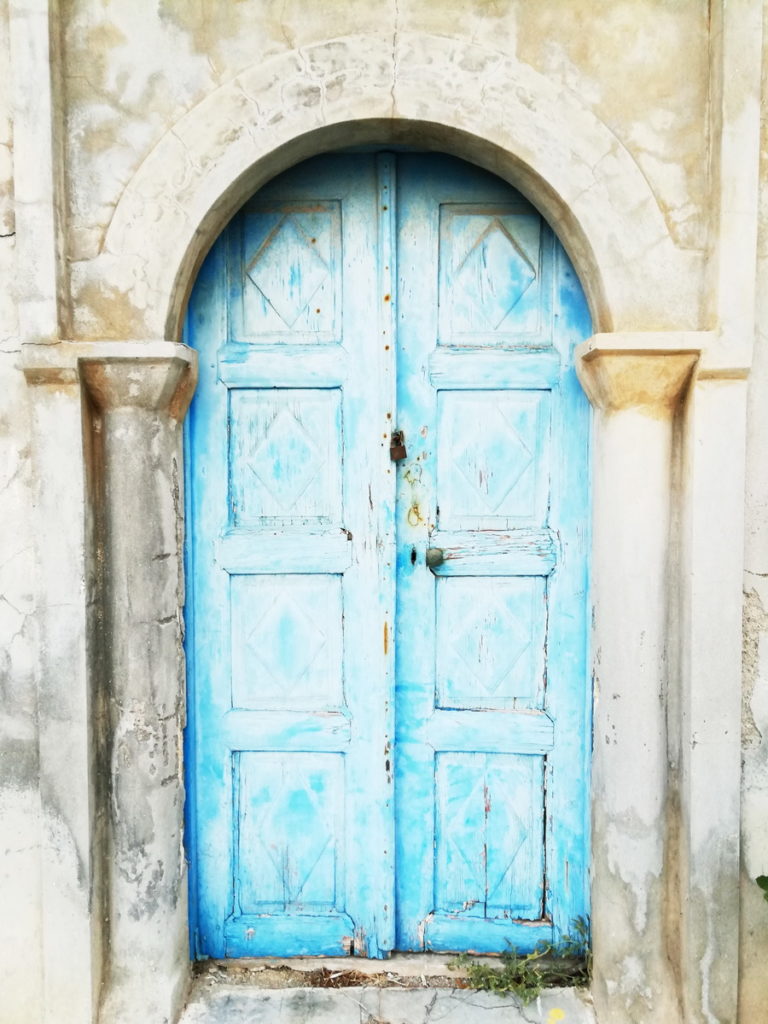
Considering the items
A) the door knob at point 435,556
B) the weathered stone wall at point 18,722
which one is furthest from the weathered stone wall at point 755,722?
the weathered stone wall at point 18,722

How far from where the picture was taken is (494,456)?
238 centimetres

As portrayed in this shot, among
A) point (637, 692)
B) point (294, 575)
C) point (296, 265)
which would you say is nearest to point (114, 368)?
point (296, 265)

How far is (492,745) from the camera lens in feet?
7.92

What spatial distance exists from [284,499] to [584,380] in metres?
0.99

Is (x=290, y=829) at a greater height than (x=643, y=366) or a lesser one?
lesser

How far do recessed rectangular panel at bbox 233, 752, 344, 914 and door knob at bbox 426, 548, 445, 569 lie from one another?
70cm

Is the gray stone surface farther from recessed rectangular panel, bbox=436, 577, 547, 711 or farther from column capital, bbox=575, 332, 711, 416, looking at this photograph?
column capital, bbox=575, 332, 711, 416

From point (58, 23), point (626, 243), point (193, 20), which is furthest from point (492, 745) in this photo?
point (58, 23)

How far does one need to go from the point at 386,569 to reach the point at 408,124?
129cm

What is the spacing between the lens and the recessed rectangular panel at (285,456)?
93.5 inches

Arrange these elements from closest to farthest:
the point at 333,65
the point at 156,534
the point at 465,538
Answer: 1. the point at 333,65
2. the point at 156,534
3. the point at 465,538

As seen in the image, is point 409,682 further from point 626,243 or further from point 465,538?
point 626,243

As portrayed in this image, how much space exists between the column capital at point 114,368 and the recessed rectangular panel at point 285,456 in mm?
297

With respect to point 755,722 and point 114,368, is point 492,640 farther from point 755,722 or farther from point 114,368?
point 114,368
